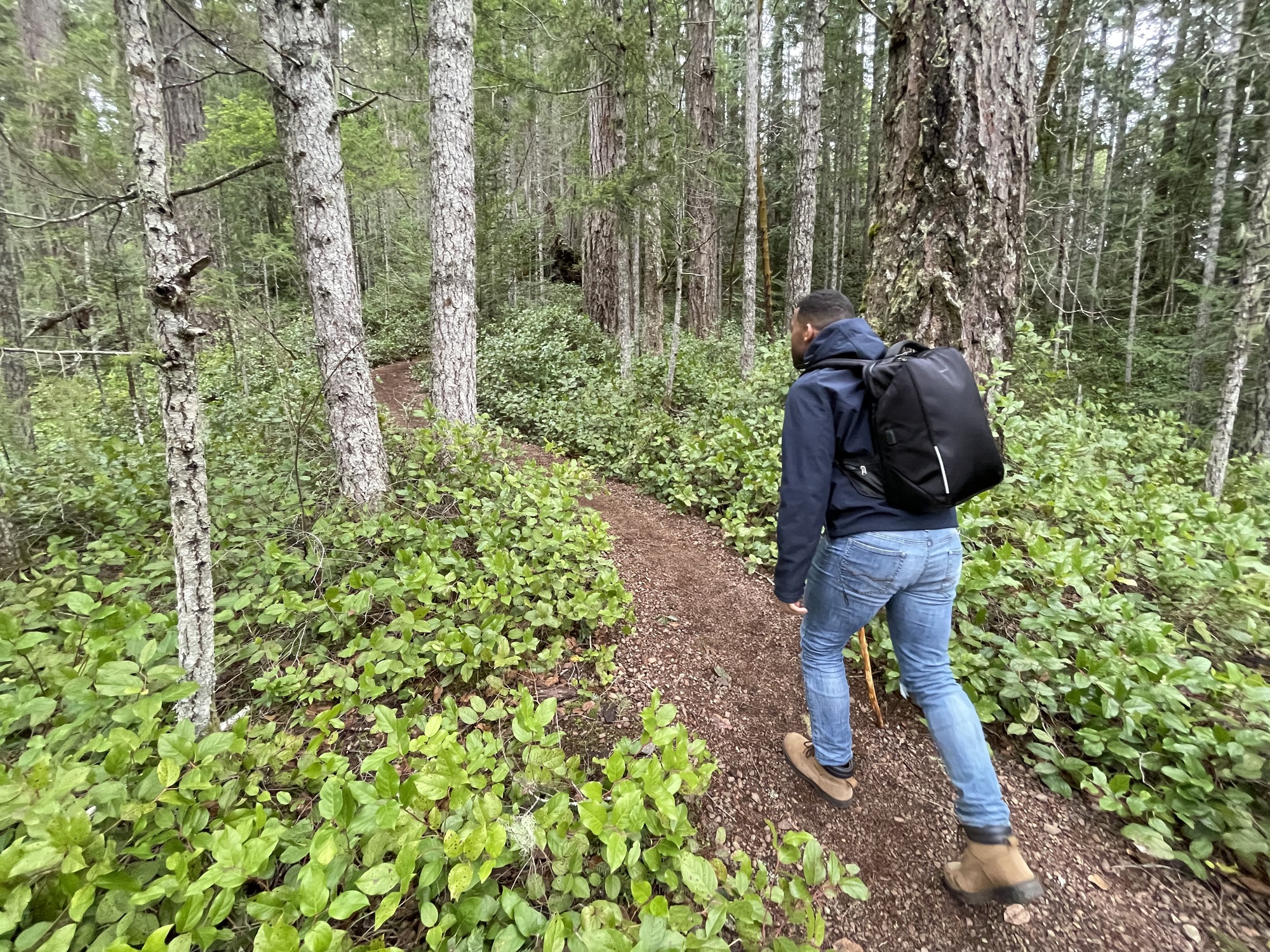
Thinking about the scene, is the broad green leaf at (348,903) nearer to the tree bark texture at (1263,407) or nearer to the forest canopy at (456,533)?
the forest canopy at (456,533)

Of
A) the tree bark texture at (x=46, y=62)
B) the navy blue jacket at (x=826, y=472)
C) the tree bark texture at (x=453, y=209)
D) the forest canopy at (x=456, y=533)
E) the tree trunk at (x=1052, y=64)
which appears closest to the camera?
the forest canopy at (x=456, y=533)

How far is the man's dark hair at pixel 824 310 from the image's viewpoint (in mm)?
2363

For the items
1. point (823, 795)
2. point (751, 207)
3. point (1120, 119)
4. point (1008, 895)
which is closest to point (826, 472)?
point (823, 795)

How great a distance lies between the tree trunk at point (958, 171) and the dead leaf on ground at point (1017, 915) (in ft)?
10.8

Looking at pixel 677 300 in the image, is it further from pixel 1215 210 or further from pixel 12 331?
pixel 1215 210

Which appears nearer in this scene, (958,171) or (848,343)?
(848,343)

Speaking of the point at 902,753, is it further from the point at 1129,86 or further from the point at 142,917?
the point at 1129,86

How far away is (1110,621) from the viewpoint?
2807mm

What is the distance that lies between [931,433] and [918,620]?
80 cm

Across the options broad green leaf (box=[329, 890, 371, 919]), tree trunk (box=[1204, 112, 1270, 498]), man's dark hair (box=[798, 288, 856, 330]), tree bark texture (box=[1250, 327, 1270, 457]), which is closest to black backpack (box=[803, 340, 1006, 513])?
man's dark hair (box=[798, 288, 856, 330])

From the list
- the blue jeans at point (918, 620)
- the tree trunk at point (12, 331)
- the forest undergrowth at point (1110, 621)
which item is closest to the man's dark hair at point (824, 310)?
the blue jeans at point (918, 620)

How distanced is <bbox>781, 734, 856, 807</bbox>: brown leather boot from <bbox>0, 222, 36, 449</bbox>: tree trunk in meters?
6.33

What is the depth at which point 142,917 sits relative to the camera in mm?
1482

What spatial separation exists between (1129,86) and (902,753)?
2521cm
